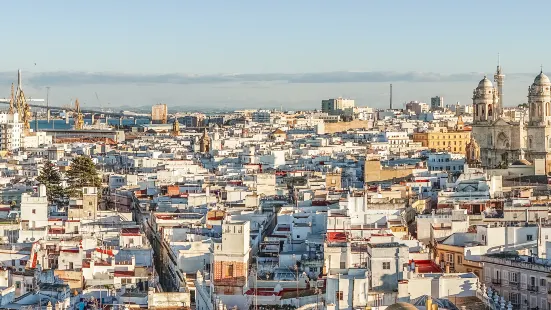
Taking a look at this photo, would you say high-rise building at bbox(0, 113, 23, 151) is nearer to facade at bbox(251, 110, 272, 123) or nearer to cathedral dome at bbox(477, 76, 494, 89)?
cathedral dome at bbox(477, 76, 494, 89)

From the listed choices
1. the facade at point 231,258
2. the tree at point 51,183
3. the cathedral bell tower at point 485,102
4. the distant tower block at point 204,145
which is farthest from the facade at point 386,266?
the distant tower block at point 204,145

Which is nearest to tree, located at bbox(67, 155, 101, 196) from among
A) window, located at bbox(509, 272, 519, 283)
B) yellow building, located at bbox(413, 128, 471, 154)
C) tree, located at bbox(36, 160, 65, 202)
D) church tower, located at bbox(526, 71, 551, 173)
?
tree, located at bbox(36, 160, 65, 202)

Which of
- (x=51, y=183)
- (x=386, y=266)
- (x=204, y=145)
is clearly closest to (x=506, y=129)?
(x=204, y=145)

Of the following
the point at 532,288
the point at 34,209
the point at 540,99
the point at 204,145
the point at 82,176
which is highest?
the point at 540,99

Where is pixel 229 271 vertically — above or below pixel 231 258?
below

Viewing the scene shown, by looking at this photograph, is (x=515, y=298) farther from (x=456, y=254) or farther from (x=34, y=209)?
(x=34, y=209)

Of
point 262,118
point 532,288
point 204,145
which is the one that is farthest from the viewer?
point 262,118

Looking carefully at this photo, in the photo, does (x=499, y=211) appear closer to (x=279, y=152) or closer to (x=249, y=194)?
(x=249, y=194)
